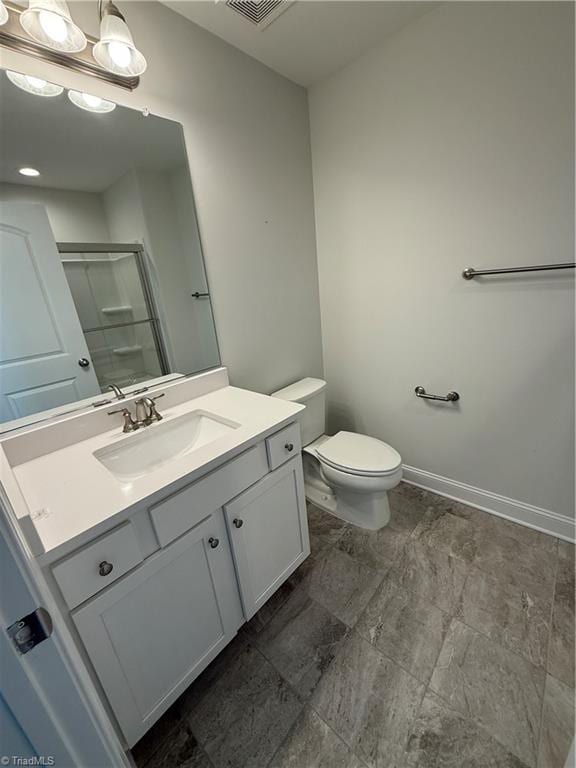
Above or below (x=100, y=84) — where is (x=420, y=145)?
below

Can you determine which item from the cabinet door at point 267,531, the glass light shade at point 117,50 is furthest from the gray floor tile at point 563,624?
the glass light shade at point 117,50

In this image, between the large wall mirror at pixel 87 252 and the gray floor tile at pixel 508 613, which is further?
the gray floor tile at pixel 508 613

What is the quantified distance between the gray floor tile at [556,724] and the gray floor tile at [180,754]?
0.96m

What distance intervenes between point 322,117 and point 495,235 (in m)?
1.16

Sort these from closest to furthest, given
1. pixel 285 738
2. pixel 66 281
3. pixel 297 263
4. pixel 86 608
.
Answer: pixel 86 608 → pixel 285 738 → pixel 66 281 → pixel 297 263

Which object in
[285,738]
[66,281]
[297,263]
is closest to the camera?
[285,738]

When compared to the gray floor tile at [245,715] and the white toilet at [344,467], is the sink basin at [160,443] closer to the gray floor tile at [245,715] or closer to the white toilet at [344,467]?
the white toilet at [344,467]

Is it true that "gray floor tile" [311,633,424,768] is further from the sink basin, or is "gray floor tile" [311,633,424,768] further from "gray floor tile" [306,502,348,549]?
the sink basin

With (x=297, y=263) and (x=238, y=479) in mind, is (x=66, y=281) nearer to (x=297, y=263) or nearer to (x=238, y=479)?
(x=238, y=479)

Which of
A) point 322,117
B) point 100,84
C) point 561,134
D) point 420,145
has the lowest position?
point 561,134

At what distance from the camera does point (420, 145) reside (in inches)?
58.7

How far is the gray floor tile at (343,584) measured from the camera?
133 cm

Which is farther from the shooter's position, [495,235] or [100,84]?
[495,235]

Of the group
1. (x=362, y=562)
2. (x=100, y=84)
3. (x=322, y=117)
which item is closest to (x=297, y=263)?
(x=322, y=117)
